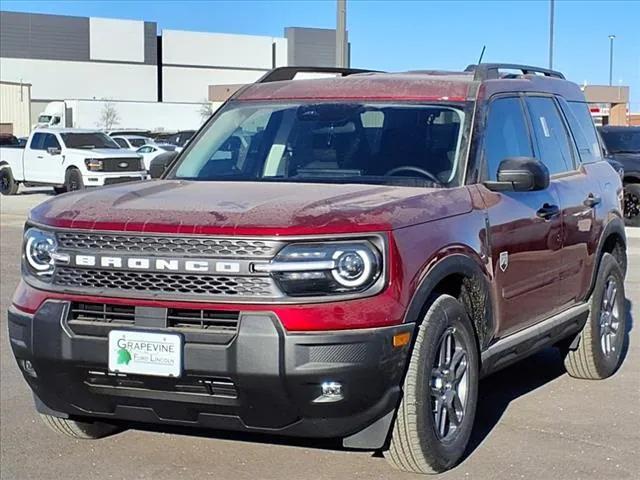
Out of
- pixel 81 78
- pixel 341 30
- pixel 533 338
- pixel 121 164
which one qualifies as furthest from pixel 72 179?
pixel 81 78

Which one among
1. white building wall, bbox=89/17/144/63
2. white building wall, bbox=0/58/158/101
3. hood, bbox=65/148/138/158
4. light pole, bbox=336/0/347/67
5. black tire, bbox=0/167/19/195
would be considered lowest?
black tire, bbox=0/167/19/195

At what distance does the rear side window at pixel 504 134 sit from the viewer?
5.50 meters

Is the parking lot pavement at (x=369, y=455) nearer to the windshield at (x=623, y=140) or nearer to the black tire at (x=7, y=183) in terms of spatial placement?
the windshield at (x=623, y=140)

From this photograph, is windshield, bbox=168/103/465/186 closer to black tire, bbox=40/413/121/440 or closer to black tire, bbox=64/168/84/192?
black tire, bbox=40/413/121/440

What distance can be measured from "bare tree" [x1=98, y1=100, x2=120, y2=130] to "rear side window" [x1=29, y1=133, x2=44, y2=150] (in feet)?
139

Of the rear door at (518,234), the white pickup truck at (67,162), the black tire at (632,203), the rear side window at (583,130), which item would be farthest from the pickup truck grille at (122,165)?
the rear door at (518,234)

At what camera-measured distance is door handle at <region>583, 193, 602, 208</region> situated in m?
6.43

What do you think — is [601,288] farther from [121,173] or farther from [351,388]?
[121,173]

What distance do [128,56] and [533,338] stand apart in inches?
3673

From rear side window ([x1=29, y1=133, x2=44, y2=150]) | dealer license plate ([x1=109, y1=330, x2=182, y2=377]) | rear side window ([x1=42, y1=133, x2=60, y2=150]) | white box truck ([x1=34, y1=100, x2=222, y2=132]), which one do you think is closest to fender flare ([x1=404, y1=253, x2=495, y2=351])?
dealer license plate ([x1=109, y1=330, x2=182, y2=377])

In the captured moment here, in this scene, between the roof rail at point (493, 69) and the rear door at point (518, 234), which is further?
the roof rail at point (493, 69)

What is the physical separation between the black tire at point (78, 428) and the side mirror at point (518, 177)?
7.85 ft

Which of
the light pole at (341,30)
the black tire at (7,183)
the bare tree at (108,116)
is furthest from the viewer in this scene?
the bare tree at (108,116)

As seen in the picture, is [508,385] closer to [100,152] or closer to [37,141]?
[100,152]
